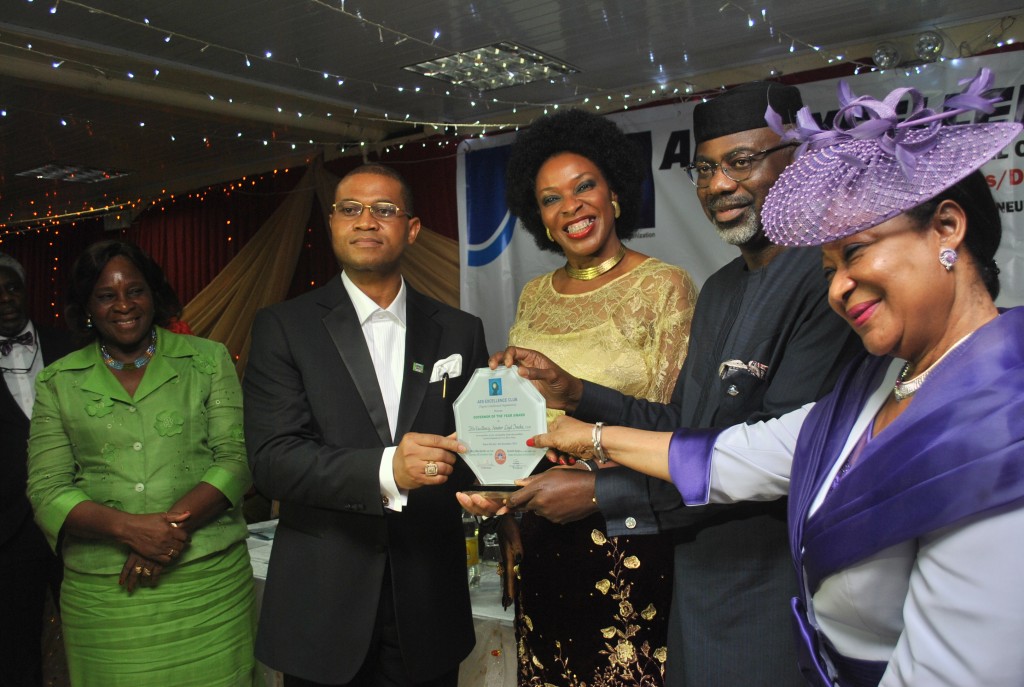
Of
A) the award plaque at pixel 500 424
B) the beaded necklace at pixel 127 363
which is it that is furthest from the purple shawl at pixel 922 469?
the beaded necklace at pixel 127 363

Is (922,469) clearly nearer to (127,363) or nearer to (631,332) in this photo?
(631,332)

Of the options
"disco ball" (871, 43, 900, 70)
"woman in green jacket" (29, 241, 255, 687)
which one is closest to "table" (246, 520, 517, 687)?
"woman in green jacket" (29, 241, 255, 687)

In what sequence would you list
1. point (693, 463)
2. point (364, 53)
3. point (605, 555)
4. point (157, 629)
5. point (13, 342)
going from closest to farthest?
point (693, 463)
point (605, 555)
point (157, 629)
point (13, 342)
point (364, 53)

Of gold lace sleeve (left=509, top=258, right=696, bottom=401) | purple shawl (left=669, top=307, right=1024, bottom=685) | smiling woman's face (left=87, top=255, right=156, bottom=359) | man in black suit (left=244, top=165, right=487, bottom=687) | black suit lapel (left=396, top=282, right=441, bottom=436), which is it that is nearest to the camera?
purple shawl (left=669, top=307, right=1024, bottom=685)

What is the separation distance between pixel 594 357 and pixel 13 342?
304 cm

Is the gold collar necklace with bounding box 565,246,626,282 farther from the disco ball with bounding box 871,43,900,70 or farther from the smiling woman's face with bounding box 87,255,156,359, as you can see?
the disco ball with bounding box 871,43,900,70

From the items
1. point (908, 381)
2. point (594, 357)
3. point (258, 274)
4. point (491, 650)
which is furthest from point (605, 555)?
point (258, 274)

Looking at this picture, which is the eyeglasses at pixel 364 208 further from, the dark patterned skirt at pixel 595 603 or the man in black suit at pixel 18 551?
the man in black suit at pixel 18 551

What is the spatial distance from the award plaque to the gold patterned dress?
330mm

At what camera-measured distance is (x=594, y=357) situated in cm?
244

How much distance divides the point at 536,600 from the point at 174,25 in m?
3.40

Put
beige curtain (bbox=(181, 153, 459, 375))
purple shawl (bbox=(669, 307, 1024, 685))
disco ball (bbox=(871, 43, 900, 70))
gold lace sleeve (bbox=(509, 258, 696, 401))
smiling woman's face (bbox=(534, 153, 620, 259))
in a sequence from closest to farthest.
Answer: purple shawl (bbox=(669, 307, 1024, 685)) → gold lace sleeve (bbox=(509, 258, 696, 401)) → smiling woman's face (bbox=(534, 153, 620, 259)) → disco ball (bbox=(871, 43, 900, 70)) → beige curtain (bbox=(181, 153, 459, 375))

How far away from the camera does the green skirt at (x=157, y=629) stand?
282 cm

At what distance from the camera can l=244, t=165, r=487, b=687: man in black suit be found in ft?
7.05
